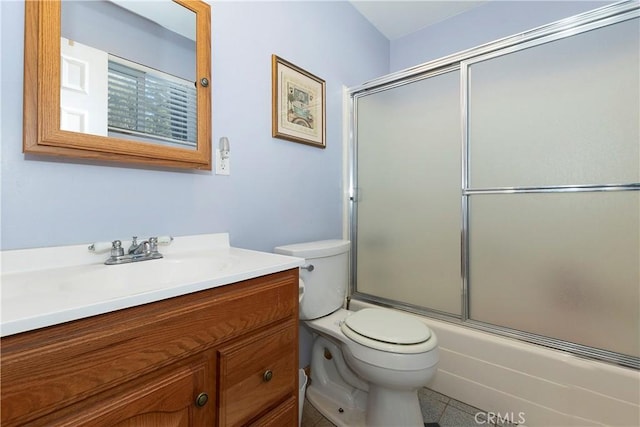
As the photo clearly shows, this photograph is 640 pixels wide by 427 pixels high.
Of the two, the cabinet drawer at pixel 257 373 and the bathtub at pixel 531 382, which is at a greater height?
the cabinet drawer at pixel 257 373

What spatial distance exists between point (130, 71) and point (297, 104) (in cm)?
82

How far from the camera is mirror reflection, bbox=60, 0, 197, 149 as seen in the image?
873 millimetres

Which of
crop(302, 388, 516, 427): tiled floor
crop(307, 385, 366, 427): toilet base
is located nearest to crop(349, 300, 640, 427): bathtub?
crop(302, 388, 516, 427): tiled floor

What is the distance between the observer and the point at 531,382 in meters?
1.32

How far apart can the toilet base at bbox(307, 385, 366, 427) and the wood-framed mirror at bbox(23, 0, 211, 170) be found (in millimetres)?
1257

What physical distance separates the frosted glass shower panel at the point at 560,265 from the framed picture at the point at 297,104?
98 cm

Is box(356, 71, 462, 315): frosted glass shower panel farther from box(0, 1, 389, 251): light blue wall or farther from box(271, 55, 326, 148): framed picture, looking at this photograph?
box(271, 55, 326, 148): framed picture

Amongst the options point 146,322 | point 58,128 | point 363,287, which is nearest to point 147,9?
point 58,128

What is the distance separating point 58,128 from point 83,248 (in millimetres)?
361

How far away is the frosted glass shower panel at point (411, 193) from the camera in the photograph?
163 centimetres

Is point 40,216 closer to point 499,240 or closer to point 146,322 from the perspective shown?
point 146,322

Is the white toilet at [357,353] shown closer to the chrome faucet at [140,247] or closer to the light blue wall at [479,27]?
the chrome faucet at [140,247]

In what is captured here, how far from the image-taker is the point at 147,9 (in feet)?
3.44

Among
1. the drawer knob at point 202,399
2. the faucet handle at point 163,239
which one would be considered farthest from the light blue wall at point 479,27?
the drawer knob at point 202,399
